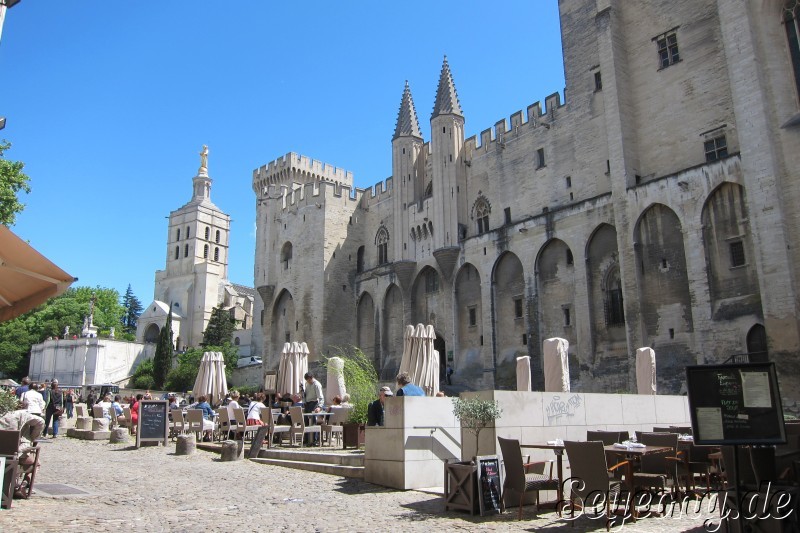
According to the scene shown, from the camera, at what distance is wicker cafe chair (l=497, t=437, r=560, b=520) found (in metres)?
7.66

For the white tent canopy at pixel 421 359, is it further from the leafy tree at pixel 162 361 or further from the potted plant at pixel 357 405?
the leafy tree at pixel 162 361

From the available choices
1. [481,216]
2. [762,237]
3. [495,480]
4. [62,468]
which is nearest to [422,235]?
[481,216]

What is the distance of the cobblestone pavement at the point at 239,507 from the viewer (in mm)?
7035

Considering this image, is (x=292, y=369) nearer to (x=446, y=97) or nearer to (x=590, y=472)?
(x=590, y=472)

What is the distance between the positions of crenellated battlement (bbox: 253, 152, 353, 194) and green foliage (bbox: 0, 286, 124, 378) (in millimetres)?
23464

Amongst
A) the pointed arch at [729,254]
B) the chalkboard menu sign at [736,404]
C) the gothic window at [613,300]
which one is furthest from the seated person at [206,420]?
the pointed arch at [729,254]

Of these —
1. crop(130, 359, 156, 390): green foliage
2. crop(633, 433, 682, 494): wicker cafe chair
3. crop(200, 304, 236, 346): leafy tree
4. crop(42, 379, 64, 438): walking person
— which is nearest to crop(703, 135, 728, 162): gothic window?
crop(633, 433, 682, 494): wicker cafe chair

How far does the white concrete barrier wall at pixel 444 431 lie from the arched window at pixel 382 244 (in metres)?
28.7

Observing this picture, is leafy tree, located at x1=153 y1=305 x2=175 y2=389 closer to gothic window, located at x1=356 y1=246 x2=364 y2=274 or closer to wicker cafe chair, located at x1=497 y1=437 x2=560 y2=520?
gothic window, located at x1=356 y1=246 x2=364 y2=274

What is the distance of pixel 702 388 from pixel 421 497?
4.56m

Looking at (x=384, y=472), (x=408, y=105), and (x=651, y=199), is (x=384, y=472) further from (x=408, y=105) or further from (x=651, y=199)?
(x=408, y=105)

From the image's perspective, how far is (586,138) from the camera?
2797 centimetres

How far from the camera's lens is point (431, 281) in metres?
33.9

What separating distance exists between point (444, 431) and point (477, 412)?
4.86 feet
